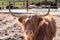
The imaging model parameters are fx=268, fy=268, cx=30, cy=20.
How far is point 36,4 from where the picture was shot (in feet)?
54.6

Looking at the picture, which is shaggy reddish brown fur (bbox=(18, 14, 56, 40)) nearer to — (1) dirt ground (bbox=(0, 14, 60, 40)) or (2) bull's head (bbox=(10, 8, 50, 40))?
(2) bull's head (bbox=(10, 8, 50, 40))

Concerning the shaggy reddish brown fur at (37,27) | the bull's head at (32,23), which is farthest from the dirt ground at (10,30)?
the bull's head at (32,23)

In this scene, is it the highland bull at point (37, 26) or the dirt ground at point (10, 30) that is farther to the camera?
the dirt ground at point (10, 30)

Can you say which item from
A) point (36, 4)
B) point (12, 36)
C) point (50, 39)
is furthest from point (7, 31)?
point (36, 4)

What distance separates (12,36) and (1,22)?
2.17 m

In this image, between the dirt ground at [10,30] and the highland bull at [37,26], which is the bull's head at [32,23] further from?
the dirt ground at [10,30]

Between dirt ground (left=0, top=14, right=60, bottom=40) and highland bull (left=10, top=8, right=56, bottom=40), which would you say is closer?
highland bull (left=10, top=8, right=56, bottom=40)

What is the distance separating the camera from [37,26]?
179 inches

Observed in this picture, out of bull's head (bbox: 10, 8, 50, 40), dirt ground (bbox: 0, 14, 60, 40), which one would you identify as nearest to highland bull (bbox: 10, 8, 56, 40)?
bull's head (bbox: 10, 8, 50, 40)

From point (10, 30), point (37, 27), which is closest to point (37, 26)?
point (37, 27)

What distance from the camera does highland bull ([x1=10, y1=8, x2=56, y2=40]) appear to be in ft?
14.6

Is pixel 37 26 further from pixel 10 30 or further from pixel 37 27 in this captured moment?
pixel 10 30

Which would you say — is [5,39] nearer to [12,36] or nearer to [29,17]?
[12,36]

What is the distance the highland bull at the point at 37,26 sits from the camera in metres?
4.46
